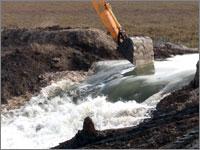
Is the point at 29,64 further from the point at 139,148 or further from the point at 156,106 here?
the point at 139,148

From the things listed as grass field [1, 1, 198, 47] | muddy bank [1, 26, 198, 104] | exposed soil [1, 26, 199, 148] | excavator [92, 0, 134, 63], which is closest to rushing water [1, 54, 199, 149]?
excavator [92, 0, 134, 63]

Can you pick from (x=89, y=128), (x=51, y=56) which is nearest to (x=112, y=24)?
(x=51, y=56)

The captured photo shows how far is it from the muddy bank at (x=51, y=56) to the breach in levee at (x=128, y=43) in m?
1.92

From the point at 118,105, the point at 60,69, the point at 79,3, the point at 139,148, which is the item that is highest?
the point at 79,3

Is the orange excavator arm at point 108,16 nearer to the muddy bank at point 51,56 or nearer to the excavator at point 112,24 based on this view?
the excavator at point 112,24

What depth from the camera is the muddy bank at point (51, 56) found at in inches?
Result: 1037

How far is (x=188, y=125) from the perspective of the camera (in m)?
13.9

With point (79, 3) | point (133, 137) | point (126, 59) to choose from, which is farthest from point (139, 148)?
point (79, 3)

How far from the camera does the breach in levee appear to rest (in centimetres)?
2619

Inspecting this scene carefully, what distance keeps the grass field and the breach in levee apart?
24.2 ft

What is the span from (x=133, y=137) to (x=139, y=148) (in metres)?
0.86

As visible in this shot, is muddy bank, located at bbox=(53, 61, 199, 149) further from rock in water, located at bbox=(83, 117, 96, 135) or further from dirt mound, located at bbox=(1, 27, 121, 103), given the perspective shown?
dirt mound, located at bbox=(1, 27, 121, 103)

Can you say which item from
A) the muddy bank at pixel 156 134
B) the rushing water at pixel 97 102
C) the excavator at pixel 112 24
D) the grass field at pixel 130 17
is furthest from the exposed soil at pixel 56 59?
the grass field at pixel 130 17

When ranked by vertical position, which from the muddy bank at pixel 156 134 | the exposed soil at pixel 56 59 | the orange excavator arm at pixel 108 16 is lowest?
the muddy bank at pixel 156 134
